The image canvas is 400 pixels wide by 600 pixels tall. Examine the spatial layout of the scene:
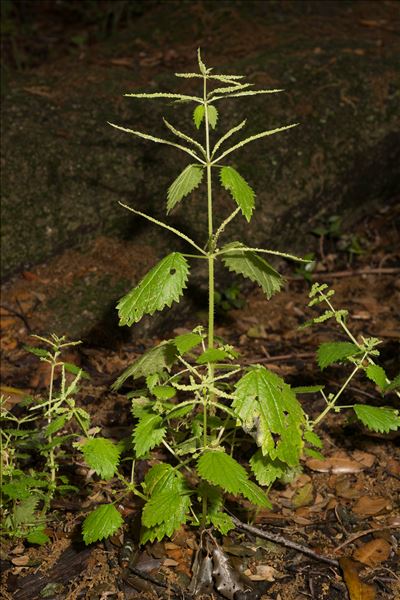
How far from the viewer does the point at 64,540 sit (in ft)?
7.65

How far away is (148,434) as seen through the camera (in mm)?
2002

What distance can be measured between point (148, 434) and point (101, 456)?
0.15 m

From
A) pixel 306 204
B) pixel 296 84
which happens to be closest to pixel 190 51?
pixel 296 84

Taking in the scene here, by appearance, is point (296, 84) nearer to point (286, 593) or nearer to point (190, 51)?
point (190, 51)

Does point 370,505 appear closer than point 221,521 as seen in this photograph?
No

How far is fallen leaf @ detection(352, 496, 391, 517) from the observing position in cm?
239

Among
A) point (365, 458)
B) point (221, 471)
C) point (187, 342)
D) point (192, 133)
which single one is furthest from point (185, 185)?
point (192, 133)

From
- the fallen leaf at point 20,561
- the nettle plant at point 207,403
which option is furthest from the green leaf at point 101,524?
the fallen leaf at point 20,561

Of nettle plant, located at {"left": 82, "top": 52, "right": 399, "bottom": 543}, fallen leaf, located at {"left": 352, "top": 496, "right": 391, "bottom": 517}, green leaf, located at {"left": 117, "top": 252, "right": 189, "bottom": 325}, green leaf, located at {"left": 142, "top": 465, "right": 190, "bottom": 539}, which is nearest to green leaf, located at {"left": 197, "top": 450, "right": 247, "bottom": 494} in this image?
nettle plant, located at {"left": 82, "top": 52, "right": 399, "bottom": 543}

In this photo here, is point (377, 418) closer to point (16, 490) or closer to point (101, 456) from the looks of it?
point (101, 456)

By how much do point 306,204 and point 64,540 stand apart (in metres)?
2.55

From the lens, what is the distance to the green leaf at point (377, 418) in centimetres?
203

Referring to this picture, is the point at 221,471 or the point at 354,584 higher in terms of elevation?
the point at 221,471

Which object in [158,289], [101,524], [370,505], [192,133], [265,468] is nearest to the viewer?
[158,289]
